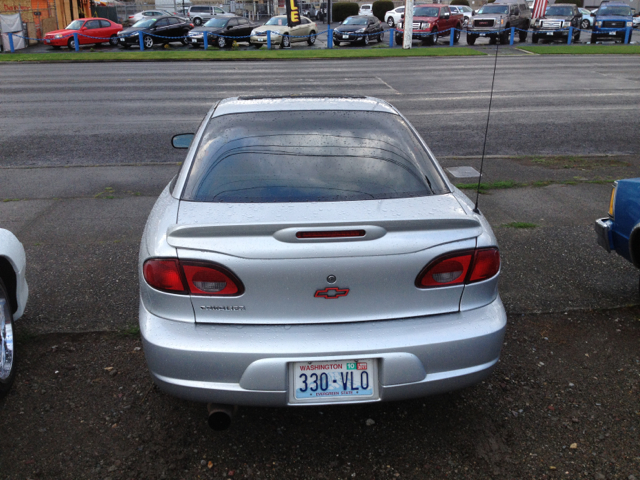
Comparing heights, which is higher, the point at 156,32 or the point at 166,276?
the point at 166,276

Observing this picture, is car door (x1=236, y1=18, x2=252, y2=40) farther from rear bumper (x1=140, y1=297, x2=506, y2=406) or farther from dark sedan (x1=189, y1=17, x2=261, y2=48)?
rear bumper (x1=140, y1=297, x2=506, y2=406)

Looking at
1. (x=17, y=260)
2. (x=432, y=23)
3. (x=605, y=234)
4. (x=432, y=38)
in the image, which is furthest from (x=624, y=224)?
(x=432, y=38)

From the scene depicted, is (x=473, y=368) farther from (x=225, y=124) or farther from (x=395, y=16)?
(x=395, y=16)

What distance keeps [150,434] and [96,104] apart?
1227 centimetres

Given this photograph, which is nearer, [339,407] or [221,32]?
[339,407]

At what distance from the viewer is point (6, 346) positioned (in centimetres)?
352

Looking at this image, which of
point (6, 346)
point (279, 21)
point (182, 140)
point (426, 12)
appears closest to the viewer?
point (6, 346)

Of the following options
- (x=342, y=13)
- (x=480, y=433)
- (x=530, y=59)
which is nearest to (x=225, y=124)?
(x=480, y=433)

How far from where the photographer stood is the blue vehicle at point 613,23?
31.2 metres

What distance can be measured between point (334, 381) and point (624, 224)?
277 cm

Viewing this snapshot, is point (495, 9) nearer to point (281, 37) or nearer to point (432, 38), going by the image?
point (432, 38)

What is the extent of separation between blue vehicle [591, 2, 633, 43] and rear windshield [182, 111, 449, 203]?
32.5 metres

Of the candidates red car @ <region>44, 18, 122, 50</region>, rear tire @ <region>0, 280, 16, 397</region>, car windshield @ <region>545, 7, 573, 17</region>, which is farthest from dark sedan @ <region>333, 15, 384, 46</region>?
rear tire @ <region>0, 280, 16, 397</region>

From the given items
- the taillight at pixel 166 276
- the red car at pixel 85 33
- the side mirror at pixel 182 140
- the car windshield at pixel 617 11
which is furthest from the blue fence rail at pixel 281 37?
the taillight at pixel 166 276
